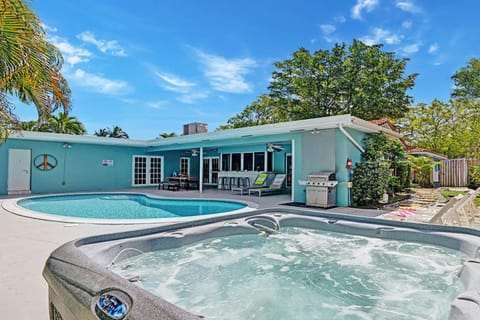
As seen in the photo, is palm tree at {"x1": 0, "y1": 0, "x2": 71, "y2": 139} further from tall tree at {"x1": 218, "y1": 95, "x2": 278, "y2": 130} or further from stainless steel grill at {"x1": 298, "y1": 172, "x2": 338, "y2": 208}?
tall tree at {"x1": 218, "y1": 95, "x2": 278, "y2": 130}

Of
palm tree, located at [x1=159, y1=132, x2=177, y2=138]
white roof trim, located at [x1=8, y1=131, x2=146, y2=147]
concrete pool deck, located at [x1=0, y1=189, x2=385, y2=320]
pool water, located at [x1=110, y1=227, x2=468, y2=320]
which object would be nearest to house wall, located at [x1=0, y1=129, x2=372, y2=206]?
white roof trim, located at [x1=8, y1=131, x2=146, y2=147]

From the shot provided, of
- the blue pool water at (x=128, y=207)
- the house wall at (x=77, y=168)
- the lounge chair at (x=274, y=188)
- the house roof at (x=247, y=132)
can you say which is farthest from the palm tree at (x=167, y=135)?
the lounge chair at (x=274, y=188)

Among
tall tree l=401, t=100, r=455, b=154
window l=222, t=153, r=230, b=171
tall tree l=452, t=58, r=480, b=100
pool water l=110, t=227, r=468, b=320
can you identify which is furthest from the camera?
tall tree l=452, t=58, r=480, b=100

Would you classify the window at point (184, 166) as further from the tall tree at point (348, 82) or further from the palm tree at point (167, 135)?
the palm tree at point (167, 135)

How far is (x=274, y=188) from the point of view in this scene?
42.0 ft

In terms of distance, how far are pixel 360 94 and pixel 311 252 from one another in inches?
616

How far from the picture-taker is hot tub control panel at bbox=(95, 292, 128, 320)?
179 cm

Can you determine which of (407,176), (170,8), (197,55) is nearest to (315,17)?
(197,55)

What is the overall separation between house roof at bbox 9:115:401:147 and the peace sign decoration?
96 cm

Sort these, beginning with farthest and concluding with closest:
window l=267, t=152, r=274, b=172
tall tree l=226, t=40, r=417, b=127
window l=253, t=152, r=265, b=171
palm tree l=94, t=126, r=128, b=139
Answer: palm tree l=94, t=126, r=128, b=139
tall tree l=226, t=40, r=417, b=127
window l=253, t=152, r=265, b=171
window l=267, t=152, r=274, b=172

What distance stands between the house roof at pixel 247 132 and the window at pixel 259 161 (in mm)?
3028

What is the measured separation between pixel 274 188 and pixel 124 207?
617 centimetres

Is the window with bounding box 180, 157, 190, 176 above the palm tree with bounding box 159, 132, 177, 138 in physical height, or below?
below

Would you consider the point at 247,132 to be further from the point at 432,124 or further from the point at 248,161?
the point at 432,124
